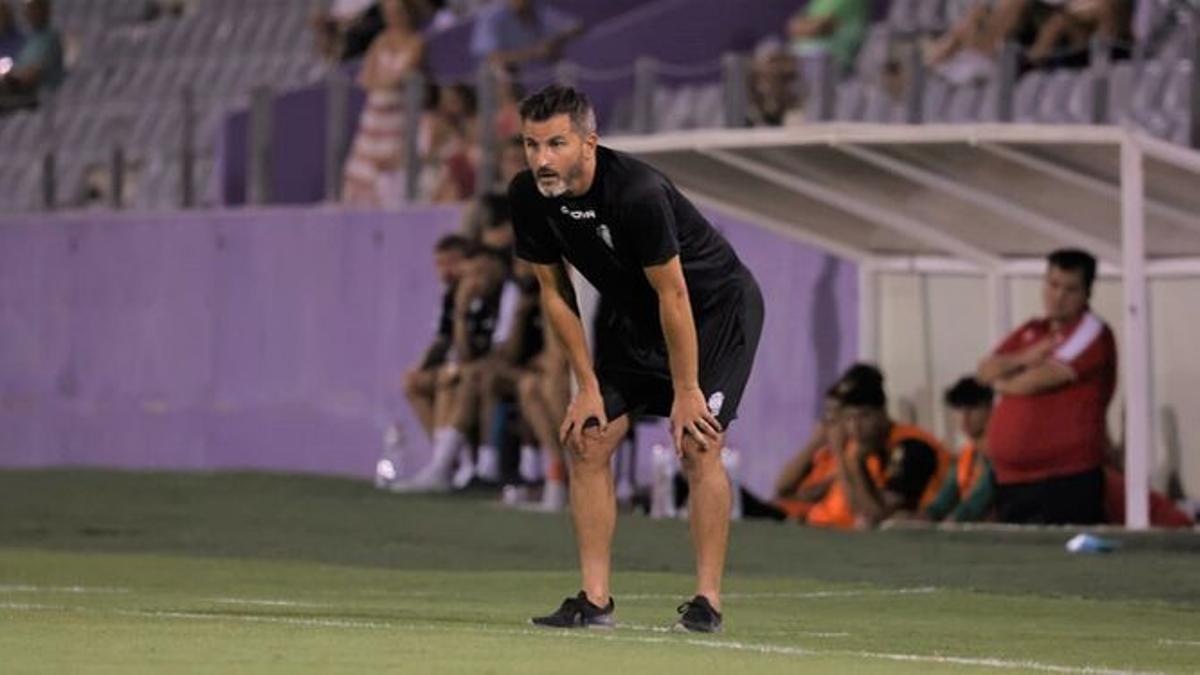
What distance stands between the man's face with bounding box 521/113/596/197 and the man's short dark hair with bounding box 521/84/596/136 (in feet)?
0.05

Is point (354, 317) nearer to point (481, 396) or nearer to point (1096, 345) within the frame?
point (481, 396)

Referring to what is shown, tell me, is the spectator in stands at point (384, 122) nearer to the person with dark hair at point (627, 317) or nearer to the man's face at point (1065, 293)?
the man's face at point (1065, 293)

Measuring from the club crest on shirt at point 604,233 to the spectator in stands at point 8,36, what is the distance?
18.8 meters

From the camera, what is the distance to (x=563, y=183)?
10328 millimetres

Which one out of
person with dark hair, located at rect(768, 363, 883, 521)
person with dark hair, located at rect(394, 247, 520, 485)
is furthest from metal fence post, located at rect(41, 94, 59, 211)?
person with dark hair, located at rect(768, 363, 883, 521)

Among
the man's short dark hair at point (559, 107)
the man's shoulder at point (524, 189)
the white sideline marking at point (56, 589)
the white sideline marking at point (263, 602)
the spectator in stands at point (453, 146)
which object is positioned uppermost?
the spectator in stands at point (453, 146)

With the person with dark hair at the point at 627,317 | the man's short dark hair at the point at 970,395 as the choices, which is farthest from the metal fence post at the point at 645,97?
the person with dark hair at the point at 627,317

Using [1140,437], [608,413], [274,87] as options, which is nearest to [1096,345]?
[1140,437]

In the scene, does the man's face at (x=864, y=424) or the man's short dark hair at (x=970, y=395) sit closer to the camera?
the man's face at (x=864, y=424)

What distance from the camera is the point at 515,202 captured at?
10.7 metres

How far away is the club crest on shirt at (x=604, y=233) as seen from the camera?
10469 millimetres

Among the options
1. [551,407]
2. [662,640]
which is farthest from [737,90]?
[662,640]

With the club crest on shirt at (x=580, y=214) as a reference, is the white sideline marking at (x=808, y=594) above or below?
below

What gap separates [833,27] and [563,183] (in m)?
12.6
